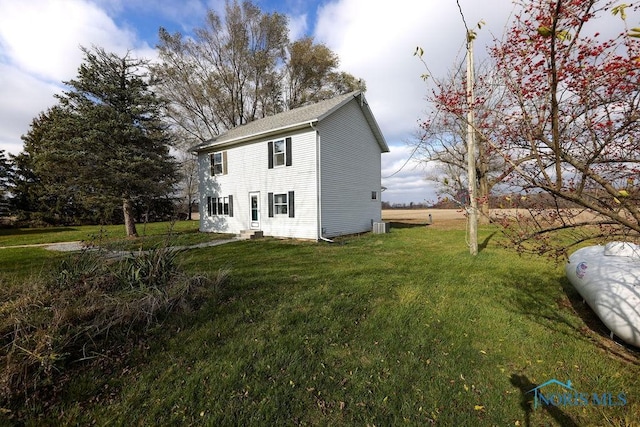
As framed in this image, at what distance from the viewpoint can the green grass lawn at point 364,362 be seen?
242 centimetres

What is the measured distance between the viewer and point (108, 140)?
12883mm

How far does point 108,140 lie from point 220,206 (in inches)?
239

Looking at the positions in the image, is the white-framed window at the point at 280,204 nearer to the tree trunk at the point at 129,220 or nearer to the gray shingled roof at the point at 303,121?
the gray shingled roof at the point at 303,121

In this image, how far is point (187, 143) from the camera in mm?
22453

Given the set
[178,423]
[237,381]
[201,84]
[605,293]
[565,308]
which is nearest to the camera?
[178,423]

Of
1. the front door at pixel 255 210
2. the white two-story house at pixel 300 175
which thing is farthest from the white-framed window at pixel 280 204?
the front door at pixel 255 210

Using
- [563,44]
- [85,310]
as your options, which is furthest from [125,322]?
[563,44]

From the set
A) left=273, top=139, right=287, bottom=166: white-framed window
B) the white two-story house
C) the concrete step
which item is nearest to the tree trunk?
the white two-story house

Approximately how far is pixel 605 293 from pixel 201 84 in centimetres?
2499

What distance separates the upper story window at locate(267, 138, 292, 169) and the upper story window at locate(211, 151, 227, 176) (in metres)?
3.52

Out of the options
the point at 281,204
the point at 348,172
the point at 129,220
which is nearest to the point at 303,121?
the point at 348,172

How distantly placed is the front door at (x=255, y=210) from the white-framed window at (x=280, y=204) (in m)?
1.18

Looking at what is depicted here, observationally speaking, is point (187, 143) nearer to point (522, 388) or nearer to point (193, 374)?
point (193, 374)

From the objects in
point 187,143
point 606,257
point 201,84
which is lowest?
point 606,257
